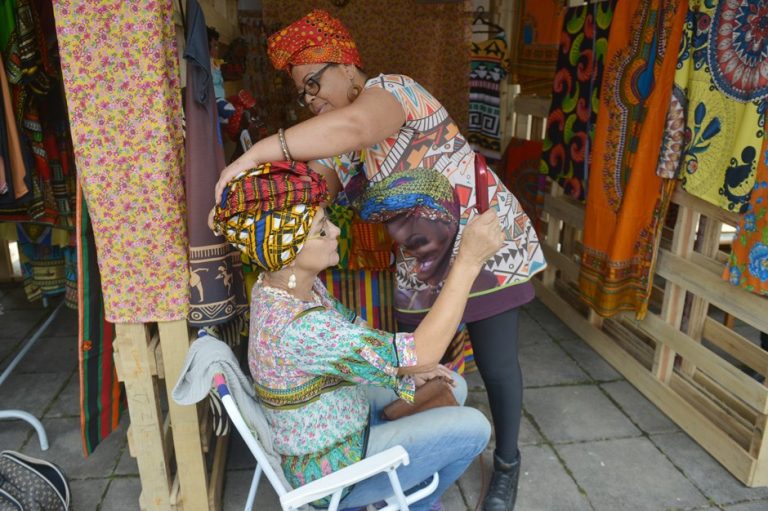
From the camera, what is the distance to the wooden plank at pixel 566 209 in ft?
12.0

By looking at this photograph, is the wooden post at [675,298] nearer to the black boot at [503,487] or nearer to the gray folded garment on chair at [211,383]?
the black boot at [503,487]

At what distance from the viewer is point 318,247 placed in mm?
1593

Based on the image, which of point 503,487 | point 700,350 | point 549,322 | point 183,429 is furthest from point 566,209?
Answer: point 183,429

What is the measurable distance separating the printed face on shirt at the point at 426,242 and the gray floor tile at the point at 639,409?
1485 millimetres

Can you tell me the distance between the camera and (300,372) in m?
1.58

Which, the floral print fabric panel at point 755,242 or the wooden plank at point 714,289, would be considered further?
the wooden plank at point 714,289

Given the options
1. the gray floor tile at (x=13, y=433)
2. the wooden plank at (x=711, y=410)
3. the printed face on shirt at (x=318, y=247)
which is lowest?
the gray floor tile at (x=13, y=433)

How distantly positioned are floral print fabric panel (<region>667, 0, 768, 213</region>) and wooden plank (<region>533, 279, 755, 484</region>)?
96cm

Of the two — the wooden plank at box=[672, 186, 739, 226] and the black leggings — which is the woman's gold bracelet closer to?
the black leggings

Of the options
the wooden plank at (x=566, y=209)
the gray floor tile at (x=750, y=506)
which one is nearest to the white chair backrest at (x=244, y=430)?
the gray floor tile at (x=750, y=506)

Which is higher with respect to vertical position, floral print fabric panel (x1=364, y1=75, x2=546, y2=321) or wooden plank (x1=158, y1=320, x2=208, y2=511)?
floral print fabric panel (x1=364, y1=75, x2=546, y2=321)

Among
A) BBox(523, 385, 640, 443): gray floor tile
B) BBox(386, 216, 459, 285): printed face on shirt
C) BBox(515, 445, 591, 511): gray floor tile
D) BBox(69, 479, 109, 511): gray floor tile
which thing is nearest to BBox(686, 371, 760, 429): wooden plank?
BBox(523, 385, 640, 443): gray floor tile

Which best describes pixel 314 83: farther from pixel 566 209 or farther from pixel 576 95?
pixel 566 209

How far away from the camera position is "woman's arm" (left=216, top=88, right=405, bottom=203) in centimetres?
161
